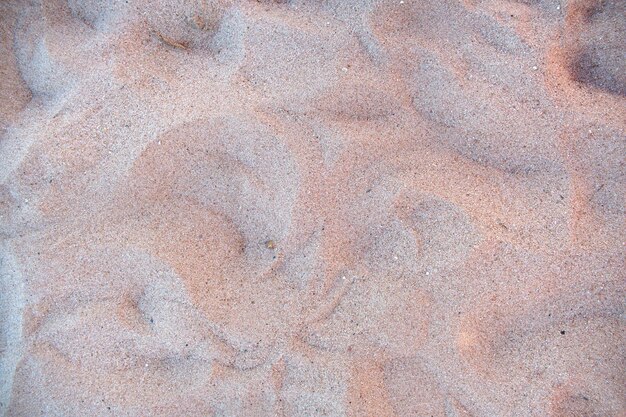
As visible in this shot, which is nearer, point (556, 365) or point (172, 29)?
point (556, 365)

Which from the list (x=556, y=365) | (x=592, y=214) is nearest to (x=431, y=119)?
(x=592, y=214)

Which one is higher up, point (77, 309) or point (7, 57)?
point (7, 57)

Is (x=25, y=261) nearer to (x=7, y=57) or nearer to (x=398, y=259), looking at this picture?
(x=7, y=57)

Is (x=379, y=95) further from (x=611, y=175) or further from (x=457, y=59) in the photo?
(x=611, y=175)

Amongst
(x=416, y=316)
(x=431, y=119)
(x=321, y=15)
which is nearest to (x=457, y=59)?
(x=431, y=119)

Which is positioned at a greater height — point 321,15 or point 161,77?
point 321,15

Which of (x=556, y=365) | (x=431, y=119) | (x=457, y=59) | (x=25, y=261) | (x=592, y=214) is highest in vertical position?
(x=457, y=59)
